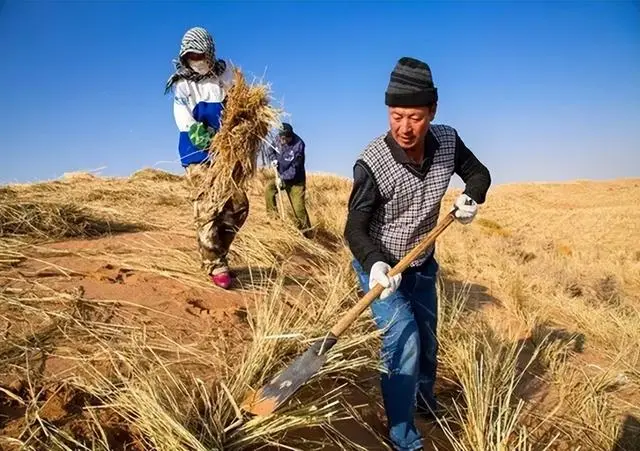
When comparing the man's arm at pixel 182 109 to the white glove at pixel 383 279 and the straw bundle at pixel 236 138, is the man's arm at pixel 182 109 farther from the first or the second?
the white glove at pixel 383 279

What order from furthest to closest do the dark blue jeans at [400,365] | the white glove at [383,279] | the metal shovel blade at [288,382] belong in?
the dark blue jeans at [400,365] < the white glove at [383,279] < the metal shovel blade at [288,382]

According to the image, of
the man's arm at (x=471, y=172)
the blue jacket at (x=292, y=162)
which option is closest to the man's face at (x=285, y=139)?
the blue jacket at (x=292, y=162)

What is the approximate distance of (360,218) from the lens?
2398mm

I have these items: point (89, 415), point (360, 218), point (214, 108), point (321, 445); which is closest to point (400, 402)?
point (321, 445)

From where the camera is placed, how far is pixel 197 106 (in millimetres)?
3561

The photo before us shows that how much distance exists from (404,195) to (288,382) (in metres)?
1.01

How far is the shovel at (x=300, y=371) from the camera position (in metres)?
2.05

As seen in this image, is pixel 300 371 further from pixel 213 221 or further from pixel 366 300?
pixel 213 221

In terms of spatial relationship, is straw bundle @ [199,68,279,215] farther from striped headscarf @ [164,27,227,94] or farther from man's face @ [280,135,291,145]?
man's face @ [280,135,291,145]

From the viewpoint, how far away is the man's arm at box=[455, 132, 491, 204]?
2740 mm

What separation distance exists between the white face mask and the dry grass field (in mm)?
1403

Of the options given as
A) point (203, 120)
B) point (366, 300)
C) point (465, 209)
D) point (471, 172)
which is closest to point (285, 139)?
point (203, 120)

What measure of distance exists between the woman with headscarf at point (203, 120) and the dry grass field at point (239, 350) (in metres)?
0.34

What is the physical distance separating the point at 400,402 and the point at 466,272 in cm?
491
